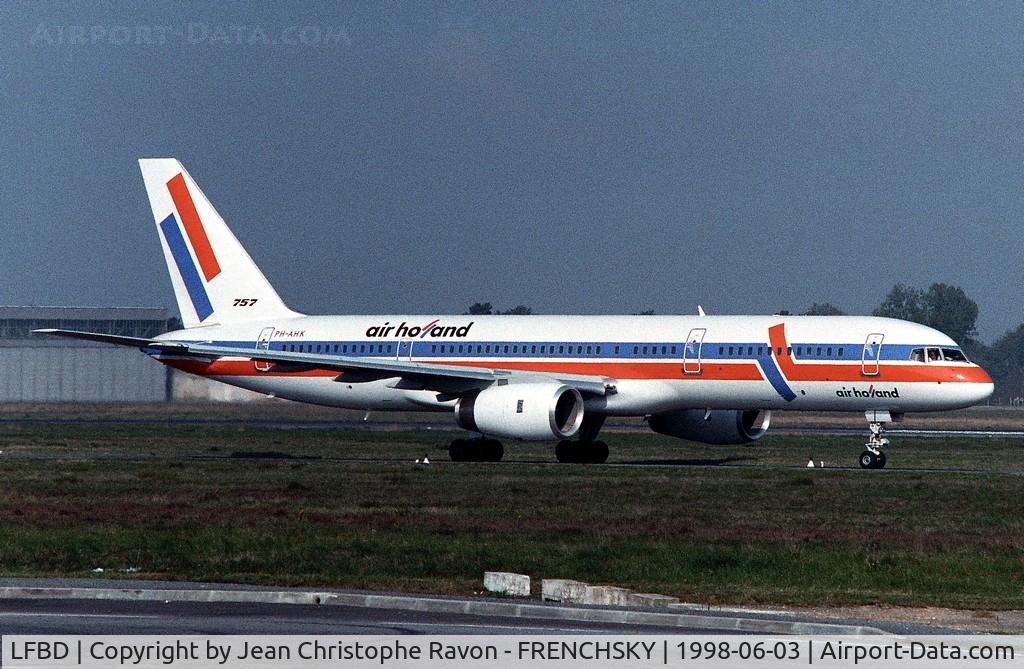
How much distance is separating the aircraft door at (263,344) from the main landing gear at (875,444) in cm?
1876

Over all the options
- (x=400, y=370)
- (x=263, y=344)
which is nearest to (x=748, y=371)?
(x=400, y=370)

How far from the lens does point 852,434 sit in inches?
2771

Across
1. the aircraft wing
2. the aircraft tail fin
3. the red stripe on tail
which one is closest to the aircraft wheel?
the aircraft wing

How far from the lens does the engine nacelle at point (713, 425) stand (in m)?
50.1

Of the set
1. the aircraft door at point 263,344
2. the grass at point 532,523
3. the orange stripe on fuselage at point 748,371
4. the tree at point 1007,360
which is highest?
the tree at point 1007,360

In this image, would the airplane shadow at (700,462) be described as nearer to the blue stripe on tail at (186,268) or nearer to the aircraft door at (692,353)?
the aircraft door at (692,353)

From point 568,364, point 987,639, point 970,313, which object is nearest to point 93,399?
point 568,364

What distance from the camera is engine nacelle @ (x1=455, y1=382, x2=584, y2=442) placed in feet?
149

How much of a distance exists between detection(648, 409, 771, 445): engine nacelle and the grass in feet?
3.19

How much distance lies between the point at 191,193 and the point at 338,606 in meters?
40.4

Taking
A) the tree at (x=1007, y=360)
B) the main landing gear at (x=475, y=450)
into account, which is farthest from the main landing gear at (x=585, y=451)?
the tree at (x=1007, y=360)

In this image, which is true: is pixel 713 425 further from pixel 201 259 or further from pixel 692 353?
pixel 201 259

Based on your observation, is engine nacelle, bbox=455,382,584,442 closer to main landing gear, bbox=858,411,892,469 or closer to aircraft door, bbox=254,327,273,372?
main landing gear, bbox=858,411,892,469

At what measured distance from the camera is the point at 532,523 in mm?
29312
